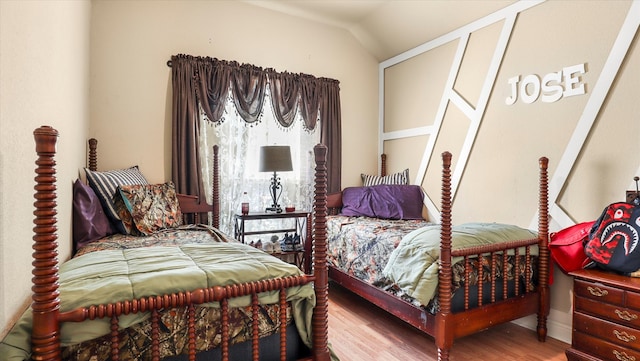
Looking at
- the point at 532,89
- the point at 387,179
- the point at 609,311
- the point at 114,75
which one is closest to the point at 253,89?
the point at 114,75

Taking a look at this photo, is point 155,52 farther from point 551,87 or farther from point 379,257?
point 551,87

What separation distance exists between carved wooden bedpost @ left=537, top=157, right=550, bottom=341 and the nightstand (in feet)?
6.26

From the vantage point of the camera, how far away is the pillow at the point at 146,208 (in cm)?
232

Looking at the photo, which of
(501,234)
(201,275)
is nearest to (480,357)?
(501,234)

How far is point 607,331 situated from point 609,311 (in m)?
0.11

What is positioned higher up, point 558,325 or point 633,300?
point 633,300

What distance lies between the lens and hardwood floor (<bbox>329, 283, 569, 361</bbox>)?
2.15 metres

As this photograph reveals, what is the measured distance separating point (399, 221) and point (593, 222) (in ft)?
4.76

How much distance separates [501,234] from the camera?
2.27 metres

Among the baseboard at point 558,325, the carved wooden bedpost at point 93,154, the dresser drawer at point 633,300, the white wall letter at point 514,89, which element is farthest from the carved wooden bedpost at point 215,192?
the dresser drawer at point 633,300

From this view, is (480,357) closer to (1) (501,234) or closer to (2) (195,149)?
(1) (501,234)

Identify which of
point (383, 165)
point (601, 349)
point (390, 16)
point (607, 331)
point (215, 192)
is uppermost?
point (390, 16)

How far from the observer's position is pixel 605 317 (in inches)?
74.4

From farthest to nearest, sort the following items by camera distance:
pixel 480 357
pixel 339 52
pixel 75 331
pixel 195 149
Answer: pixel 339 52
pixel 195 149
pixel 480 357
pixel 75 331
